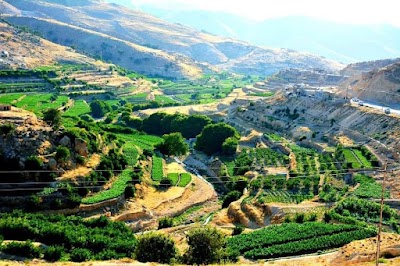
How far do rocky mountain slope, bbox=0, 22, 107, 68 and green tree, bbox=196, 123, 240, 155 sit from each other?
52.5 meters

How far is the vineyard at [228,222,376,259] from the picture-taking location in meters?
27.2

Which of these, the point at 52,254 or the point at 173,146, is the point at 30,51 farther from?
the point at 52,254

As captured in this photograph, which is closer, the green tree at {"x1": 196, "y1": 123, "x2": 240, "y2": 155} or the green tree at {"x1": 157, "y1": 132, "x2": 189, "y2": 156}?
the green tree at {"x1": 157, "y1": 132, "x2": 189, "y2": 156}

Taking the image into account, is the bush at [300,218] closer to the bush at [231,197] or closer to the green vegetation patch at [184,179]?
the bush at [231,197]

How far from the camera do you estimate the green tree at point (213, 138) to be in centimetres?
6028

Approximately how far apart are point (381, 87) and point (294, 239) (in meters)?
55.5

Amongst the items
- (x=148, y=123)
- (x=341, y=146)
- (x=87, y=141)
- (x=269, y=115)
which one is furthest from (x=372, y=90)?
(x=87, y=141)

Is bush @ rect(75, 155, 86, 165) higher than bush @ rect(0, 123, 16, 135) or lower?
lower

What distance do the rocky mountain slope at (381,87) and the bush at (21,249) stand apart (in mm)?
60783

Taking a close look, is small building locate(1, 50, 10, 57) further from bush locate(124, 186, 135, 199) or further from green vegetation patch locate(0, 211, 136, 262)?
green vegetation patch locate(0, 211, 136, 262)

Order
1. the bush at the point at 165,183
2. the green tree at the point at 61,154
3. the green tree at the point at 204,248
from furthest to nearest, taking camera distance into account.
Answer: the bush at the point at 165,183, the green tree at the point at 61,154, the green tree at the point at 204,248

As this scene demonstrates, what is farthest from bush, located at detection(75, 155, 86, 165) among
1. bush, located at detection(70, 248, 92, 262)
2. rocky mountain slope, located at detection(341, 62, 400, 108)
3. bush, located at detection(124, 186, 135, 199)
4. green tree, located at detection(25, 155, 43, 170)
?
rocky mountain slope, located at detection(341, 62, 400, 108)

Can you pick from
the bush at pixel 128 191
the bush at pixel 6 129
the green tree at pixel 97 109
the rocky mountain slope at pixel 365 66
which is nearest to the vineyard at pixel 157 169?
the bush at pixel 128 191

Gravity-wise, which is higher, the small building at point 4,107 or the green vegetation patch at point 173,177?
the small building at point 4,107
